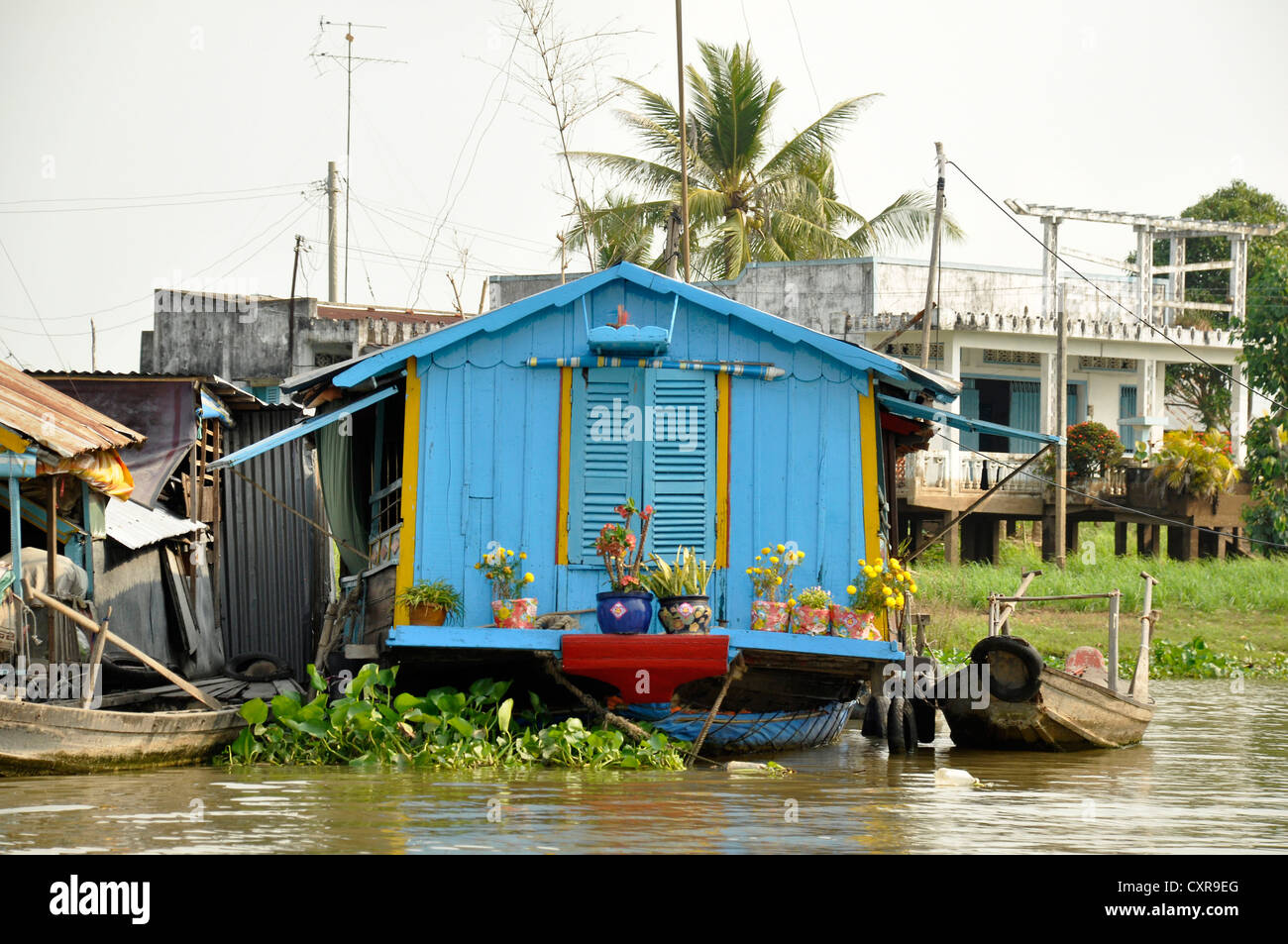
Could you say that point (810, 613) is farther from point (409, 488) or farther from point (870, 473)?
point (409, 488)

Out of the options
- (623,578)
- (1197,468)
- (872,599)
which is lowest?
(872,599)

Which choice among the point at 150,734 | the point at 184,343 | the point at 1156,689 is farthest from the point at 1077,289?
the point at 150,734

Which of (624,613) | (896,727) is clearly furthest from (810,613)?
(896,727)

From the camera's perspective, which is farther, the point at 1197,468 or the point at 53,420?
the point at 1197,468

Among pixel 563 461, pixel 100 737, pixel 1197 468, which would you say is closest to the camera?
pixel 100 737

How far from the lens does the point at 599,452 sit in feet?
38.7

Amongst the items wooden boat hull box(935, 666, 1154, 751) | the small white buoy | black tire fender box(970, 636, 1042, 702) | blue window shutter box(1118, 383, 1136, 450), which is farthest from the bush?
the small white buoy

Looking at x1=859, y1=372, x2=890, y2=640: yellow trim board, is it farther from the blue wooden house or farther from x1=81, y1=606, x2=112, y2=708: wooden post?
x1=81, y1=606, x2=112, y2=708: wooden post

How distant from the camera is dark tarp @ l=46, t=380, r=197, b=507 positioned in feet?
47.8

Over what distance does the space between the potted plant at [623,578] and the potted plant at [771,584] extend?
0.90 metres

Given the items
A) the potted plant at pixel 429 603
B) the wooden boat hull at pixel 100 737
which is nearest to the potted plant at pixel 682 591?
the potted plant at pixel 429 603

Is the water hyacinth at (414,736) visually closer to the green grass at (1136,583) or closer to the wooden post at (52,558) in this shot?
the wooden post at (52,558)

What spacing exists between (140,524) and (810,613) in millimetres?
6522

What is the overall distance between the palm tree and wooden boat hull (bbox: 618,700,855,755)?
16012 millimetres
